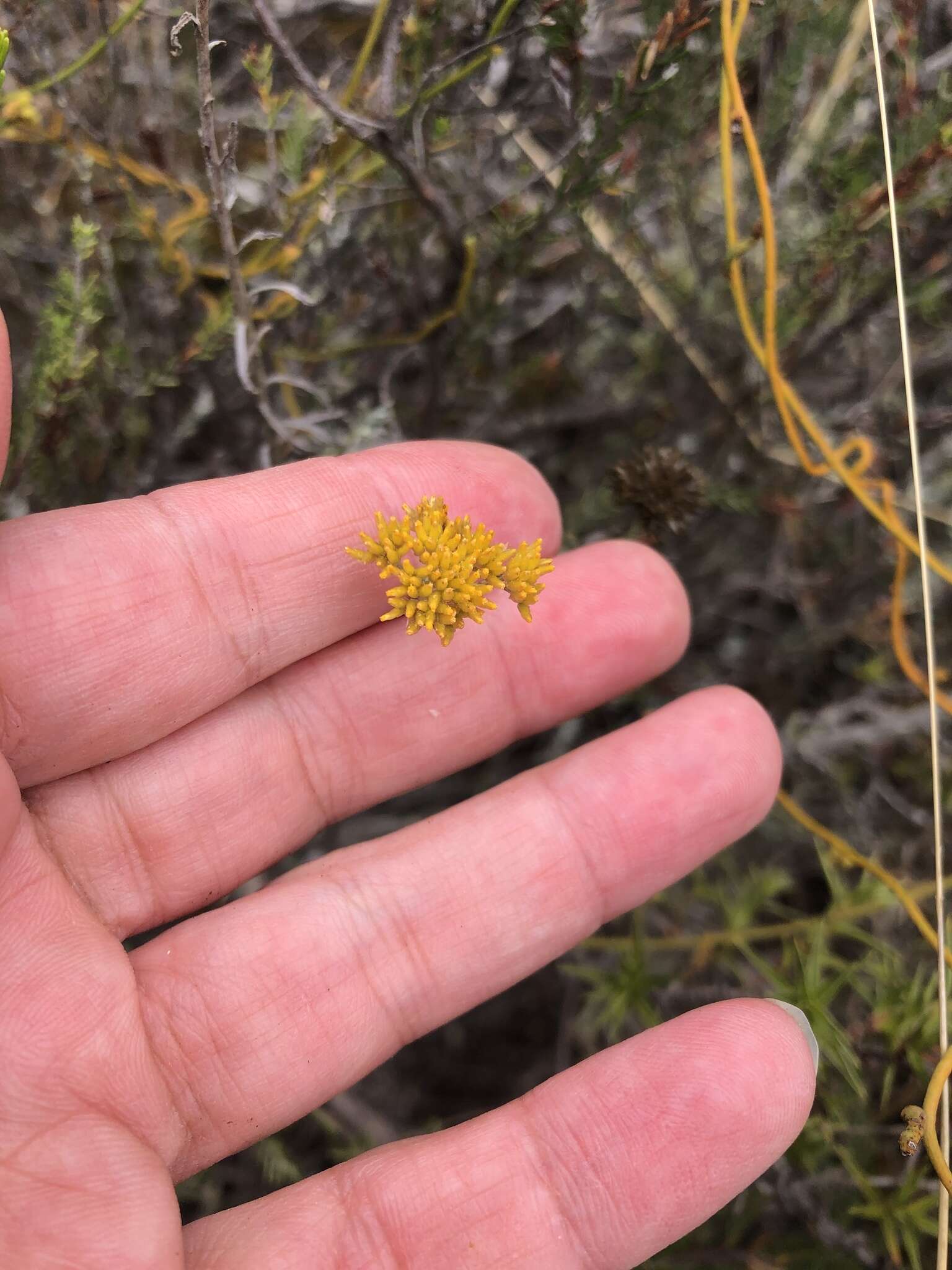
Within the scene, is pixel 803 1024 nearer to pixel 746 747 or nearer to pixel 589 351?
pixel 746 747

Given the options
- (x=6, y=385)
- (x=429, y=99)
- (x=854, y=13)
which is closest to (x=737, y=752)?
(x=429, y=99)

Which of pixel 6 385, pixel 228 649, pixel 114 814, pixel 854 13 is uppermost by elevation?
pixel 854 13

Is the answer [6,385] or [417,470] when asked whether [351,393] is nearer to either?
[417,470]

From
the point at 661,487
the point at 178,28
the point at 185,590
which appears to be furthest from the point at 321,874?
the point at 178,28

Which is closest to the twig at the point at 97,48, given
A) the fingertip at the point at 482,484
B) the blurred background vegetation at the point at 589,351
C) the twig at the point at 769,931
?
the blurred background vegetation at the point at 589,351

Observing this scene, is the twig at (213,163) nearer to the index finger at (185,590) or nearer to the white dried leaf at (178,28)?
the white dried leaf at (178,28)

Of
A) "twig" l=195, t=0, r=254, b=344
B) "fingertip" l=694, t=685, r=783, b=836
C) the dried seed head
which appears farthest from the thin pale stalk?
"twig" l=195, t=0, r=254, b=344

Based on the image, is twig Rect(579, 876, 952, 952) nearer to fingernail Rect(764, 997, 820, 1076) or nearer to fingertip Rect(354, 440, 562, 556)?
fingernail Rect(764, 997, 820, 1076)
